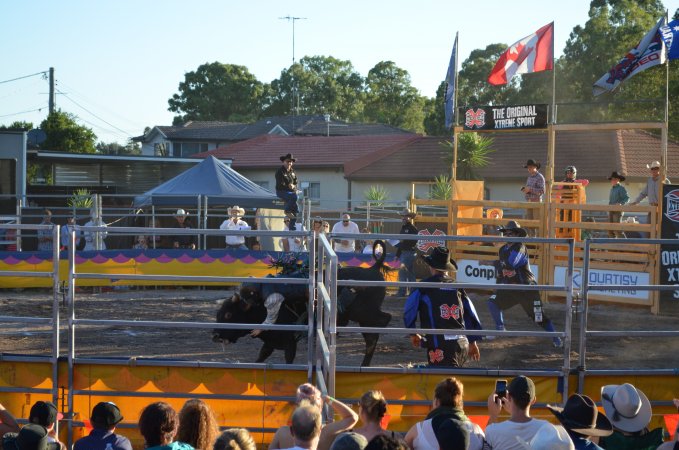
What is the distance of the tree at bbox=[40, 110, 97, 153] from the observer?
44.1 m

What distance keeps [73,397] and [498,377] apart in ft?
12.0

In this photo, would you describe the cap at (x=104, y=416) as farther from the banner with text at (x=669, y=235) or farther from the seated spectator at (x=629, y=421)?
the banner with text at (x=669, y=235)

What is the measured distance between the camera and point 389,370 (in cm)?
741

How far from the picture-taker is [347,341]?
12047 mm

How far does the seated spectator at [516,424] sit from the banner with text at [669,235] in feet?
33.3

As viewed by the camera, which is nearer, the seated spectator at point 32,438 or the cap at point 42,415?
the seated spectator at point 32,438

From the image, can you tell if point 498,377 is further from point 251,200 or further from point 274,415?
point 251,200

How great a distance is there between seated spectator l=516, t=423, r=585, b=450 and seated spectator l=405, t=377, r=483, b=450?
43 cm

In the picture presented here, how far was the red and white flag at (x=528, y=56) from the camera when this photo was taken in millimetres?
17266

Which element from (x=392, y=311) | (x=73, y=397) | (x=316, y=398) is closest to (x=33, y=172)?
(x=392, y=311)

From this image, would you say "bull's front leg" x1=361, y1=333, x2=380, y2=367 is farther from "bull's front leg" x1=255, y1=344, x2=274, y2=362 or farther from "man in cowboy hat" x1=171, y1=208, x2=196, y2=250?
"man in cowboy hat" x1=171, y1=208, x2=196, y2=250

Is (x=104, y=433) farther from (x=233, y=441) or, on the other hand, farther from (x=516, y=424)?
(x=516, y=424)

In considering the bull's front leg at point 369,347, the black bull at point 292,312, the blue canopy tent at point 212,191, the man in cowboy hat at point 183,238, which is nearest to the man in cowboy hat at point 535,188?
the blue canopy tent at point 212,191

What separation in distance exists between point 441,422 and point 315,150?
127 feet
